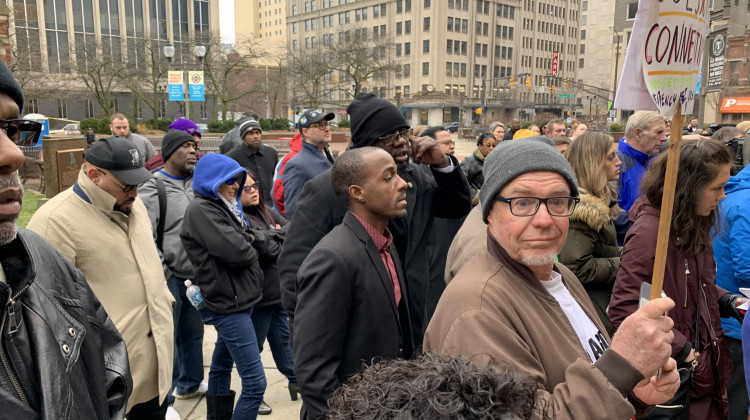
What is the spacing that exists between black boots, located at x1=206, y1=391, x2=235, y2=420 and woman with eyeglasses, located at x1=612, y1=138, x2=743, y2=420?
106 inches

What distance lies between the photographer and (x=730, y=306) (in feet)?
10.6

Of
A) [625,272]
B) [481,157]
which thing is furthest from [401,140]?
[481,157]

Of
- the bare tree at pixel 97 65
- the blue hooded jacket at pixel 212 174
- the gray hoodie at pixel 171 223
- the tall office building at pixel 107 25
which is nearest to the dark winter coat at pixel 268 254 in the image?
the blue hooded jacket at pixel 212 174

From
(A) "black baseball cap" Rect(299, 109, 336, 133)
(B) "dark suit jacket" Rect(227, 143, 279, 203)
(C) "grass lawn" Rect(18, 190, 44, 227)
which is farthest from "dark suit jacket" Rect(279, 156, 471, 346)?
(C) "grass lawn" Rect(18, 190, 44, 227)

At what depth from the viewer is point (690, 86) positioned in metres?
2.00

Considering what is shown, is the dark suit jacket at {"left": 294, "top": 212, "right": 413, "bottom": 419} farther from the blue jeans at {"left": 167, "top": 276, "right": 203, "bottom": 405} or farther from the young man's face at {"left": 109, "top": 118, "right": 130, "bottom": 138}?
the young man's face at {"left": 109, "top": 118, "right": 130, "bottom": 138}

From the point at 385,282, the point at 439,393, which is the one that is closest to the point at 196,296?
the point at 385,282

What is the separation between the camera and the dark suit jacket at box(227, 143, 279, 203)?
25.1ft

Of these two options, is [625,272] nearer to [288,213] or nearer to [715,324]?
[715,324]

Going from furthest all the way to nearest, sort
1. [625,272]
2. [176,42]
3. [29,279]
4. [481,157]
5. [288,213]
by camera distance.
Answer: [176,42] < [481,157] < [288,213] < [625,272] < [29,279]

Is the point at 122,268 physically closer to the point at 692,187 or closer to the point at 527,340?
the point at 527,340

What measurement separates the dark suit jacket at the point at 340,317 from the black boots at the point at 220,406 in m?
1.59

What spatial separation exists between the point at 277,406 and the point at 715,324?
A: 333 cm

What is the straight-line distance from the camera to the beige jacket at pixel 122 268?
3.14m
